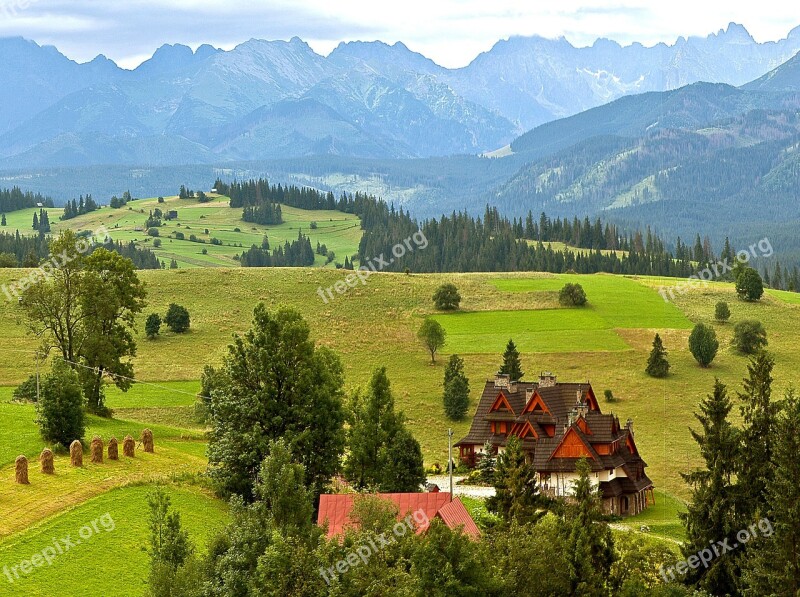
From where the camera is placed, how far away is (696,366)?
11488 centimetres

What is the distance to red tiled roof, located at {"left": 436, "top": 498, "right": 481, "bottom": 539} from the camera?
47.1 meters

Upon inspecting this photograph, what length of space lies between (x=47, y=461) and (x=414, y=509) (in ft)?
60.0

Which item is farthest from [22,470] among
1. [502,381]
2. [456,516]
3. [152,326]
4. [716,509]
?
[152,326]

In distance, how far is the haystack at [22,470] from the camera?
169 feet

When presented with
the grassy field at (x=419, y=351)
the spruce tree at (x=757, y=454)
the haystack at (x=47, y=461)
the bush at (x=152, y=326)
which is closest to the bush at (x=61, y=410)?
the grassy field at (x=419, y=351)

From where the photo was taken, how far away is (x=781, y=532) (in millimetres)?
44125

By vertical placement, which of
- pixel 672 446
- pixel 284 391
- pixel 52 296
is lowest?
pixel 672 446

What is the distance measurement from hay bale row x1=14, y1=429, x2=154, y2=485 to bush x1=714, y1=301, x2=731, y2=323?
87.5 metres

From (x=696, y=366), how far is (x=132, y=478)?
243 feet

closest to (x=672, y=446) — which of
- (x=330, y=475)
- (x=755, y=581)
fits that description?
(x=330, y=475)

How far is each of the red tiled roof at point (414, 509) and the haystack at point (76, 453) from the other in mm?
14076

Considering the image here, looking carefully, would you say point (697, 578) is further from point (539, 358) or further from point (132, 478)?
point (539, 358)

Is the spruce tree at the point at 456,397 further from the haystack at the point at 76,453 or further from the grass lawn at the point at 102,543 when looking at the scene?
the haystack at the point at 76,453

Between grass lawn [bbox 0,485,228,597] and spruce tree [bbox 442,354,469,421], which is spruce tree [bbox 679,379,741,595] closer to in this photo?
grass lawn [bbox 0,485,228,597]
